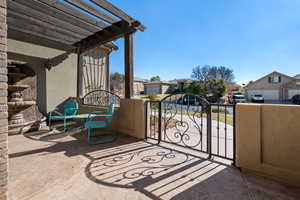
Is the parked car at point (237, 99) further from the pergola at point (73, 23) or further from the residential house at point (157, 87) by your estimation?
the residential house at point (157, 87)

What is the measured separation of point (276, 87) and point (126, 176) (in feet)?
87.6

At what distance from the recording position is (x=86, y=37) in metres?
4.98

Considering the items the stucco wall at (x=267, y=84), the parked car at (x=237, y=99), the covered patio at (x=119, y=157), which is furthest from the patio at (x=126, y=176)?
the stucco wall at (x=267, y=84)

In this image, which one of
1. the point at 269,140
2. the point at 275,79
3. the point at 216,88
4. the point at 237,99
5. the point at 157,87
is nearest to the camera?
the point at 269,140

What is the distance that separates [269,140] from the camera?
1.85m

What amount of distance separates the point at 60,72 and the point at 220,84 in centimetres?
1881

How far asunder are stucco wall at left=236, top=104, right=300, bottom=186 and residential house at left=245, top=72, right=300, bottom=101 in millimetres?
24423

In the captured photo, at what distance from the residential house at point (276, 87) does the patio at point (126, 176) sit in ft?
81.3

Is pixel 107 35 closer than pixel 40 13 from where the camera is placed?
No

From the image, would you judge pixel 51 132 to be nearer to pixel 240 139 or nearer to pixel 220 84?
pixel 240 139

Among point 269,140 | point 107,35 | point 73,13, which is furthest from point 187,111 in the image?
point 73,13

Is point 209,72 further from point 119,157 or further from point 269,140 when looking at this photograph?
point 119,157

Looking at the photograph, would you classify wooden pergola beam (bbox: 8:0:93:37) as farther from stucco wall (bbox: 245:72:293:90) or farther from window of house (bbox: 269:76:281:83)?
window of house (bbox: 269:76:281:83)

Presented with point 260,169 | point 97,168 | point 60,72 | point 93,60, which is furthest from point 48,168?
point 93,60
